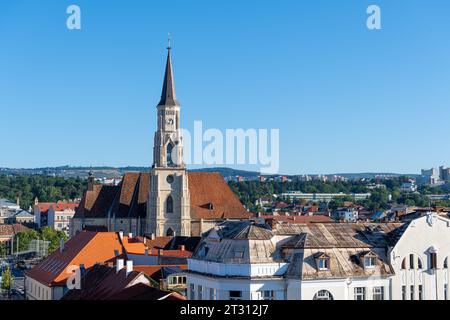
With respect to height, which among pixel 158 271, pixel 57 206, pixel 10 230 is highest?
pixel 158 271

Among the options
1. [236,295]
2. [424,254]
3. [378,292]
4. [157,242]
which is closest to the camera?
[236,295]

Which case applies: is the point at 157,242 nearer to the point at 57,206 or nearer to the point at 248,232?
the point at 248,232

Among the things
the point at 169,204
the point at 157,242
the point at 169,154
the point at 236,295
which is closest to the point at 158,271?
the point at 236,295

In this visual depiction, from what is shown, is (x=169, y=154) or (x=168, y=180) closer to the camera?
(x=168, y=180)

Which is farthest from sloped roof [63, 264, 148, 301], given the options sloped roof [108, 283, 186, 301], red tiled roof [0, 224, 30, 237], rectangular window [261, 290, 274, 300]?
red tiled roof [0, 224, 30, 237]

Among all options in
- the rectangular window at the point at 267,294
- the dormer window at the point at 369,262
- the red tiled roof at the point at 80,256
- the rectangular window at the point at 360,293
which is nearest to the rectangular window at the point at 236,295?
the rectangular window at the point at 267,294

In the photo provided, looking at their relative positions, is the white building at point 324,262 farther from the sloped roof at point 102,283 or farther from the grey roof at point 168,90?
the grey roof at point 168,90
